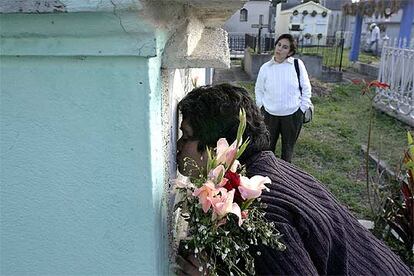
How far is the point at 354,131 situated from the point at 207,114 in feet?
21.5

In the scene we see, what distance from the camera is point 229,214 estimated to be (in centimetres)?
107

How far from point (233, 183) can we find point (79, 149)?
0.41 metres

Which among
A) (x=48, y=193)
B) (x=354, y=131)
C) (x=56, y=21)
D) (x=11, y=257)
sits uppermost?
(x=56, y=21)

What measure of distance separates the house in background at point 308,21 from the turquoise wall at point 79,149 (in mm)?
19763

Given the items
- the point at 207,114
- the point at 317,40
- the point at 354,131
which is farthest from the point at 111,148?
the point at 317,40

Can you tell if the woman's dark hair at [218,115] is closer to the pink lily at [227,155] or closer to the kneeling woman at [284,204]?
the kneeling woman at [284,204]

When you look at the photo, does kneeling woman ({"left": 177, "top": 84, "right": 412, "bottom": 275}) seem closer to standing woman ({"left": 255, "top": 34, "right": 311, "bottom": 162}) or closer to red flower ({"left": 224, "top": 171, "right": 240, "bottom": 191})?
red flower ({"left": 224, "top": 171, "right": 240, "bottom": 191})

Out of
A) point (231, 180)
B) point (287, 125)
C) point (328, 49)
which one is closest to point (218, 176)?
point (231, 180)

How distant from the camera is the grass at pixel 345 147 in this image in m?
4.93

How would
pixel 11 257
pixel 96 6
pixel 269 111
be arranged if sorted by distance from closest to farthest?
pixel 96 6, pixel 11 257, pixel 269 111

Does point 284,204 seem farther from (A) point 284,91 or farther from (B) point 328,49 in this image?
(B) point 328,49

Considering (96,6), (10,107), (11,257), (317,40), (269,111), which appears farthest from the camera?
(317,40)

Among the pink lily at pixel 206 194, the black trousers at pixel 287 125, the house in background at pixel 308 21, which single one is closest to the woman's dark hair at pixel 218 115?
the pink lily at pixel 206 194

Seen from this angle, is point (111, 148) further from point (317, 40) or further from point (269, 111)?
point (317, 40)
